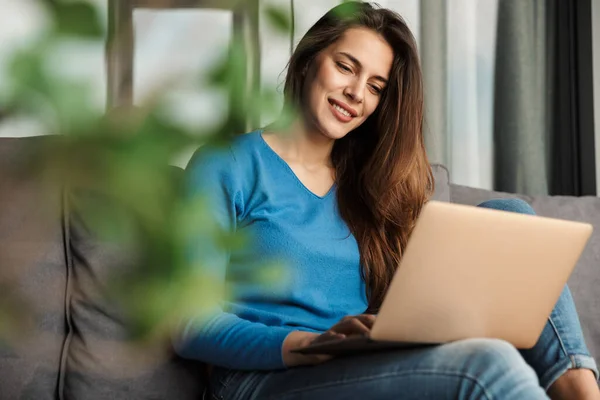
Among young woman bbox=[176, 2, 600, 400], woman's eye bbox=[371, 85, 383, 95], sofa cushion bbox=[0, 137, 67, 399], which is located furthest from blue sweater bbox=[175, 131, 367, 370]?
sofa cushion bbox=[0, 137, 67, 399]

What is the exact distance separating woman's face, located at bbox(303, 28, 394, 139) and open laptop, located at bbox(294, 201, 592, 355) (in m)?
0.63

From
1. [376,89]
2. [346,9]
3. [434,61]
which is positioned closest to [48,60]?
[346,9]

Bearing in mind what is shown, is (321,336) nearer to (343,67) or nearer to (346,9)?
(343,67)

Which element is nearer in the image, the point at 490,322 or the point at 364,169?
the point at 490,322

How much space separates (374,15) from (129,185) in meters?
1.49

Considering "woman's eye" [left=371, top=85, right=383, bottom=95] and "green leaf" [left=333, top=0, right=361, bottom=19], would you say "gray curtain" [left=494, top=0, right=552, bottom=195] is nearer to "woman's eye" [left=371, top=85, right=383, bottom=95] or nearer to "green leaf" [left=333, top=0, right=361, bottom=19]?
"woman's eye" [left=371, top=85, right=383, bottom=95]

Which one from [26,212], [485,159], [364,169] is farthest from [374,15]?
[26,212]

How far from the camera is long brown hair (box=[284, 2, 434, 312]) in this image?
1.70 m

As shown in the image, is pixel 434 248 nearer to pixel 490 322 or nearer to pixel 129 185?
pixel 490 322

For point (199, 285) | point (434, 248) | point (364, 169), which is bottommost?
Result: point (364, 169)

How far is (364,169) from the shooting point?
1.80 m

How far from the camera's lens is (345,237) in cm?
167

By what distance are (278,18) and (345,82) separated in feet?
4.63

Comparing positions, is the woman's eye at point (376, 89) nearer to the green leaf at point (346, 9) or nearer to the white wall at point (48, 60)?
the green leaf at point (346, 9)
